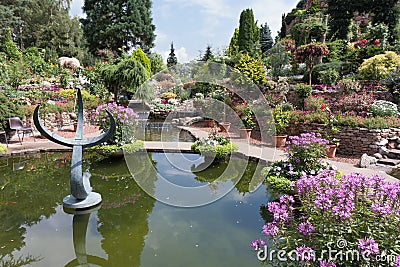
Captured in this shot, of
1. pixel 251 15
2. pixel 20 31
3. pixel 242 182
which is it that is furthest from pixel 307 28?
pixel 20 31

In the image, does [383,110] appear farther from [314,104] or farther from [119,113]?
[119,113]

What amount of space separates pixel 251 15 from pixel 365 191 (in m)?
24.1

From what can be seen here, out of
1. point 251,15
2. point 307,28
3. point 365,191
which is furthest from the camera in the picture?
point 251,15

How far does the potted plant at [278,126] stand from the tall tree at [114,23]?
710 inches

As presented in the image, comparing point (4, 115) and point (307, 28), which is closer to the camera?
point (4, 115)

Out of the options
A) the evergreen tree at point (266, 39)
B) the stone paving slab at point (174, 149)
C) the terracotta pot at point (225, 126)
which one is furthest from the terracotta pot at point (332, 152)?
the evergreen tree at point (266, 39)

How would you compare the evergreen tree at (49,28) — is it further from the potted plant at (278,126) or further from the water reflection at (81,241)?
the water reflection at (81,241)

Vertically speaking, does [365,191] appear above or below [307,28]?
below

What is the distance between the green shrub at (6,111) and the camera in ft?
23.7

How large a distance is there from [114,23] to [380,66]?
64.5 feet

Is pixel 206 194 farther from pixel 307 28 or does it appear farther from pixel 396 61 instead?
pixel 307 28

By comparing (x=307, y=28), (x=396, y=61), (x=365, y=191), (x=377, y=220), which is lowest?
(x=377, y=220)

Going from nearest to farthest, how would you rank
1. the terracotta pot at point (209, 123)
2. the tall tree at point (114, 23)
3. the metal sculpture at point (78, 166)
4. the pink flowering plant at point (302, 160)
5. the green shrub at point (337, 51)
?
the metal sculpture at point (78, 166) → the pink flowering plant at point (302, 160) → the terracotta pot at point (209, 123) → the green shrub at point (337, 51) → the tall tree at point (114, 23)

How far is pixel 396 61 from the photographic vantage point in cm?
1058
